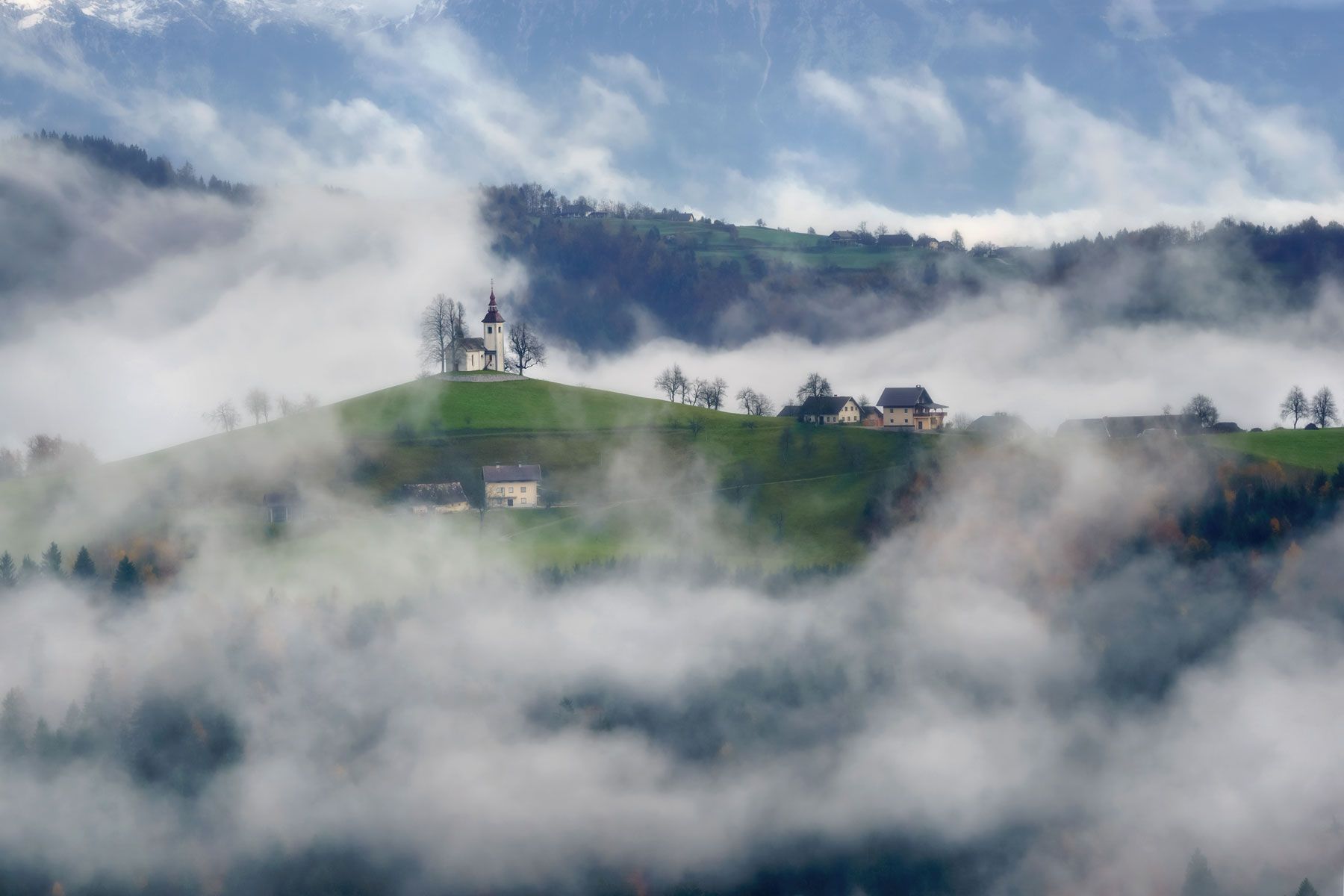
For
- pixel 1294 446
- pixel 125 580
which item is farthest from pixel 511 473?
pixel 1294 446

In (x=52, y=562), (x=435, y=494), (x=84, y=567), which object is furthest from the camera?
(x=435, y=494)

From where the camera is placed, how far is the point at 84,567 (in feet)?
616

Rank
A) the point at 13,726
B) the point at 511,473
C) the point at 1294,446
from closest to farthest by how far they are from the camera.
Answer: the point at 1294,446
the point at 13,726
the point at 511,473

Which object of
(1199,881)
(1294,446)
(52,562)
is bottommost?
(1199,881)

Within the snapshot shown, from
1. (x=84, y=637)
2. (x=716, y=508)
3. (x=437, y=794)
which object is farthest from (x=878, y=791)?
(x=84, y=637)

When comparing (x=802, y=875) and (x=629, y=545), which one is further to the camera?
(x=629, y=545)

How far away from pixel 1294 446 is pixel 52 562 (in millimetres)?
145406

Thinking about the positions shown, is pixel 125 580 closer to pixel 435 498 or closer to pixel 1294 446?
pixel 435 498

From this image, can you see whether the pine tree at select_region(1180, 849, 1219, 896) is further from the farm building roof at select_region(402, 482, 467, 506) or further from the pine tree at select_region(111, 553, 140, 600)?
the pine tree at select_region(111, 553, 140, 600)

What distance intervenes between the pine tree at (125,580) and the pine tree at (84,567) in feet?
8.72

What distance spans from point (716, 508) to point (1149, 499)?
5108 cm

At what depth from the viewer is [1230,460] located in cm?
18550

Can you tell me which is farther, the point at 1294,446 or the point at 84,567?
the point at 1294,446

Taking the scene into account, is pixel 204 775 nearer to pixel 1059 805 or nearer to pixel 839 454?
pixel 839 454
